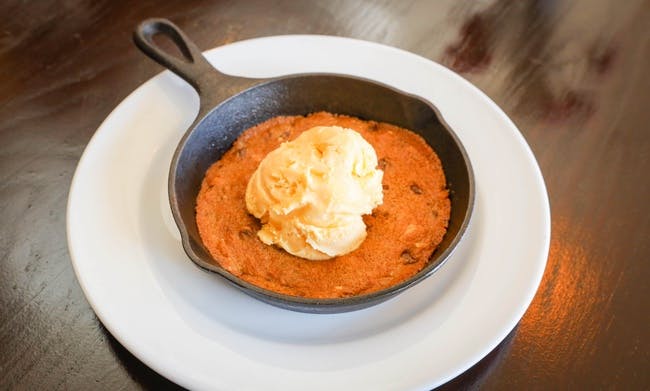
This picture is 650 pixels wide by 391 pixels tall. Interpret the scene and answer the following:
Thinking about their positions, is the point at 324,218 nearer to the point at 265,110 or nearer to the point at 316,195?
the point at 316,195

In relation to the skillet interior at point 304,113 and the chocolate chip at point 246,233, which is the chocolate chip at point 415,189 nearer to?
the skillet interior at point 304,113

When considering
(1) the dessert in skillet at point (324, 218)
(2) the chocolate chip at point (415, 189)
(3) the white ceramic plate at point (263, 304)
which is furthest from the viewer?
(2) the chocolate chip at point (415, 189)

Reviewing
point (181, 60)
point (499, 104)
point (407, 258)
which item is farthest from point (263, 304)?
point (499, 104)

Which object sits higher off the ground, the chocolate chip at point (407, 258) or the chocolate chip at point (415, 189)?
the chocolate chip at point (415, 189)

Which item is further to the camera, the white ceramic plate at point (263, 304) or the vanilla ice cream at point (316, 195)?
the vanilla ice cream at point (316, 195)

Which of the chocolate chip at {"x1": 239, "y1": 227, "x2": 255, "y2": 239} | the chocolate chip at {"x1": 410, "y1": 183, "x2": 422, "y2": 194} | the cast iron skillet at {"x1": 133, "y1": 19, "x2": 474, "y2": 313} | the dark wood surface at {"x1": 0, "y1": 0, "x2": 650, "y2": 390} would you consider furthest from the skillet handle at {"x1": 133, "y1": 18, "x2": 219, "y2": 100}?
Answer: the chocolate chip at {"x1": 410, "y1": 183, "x2": 422, "y2": 194}

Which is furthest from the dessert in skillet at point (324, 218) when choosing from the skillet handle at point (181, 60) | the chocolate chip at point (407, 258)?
the skillet handle at point (181, 60)

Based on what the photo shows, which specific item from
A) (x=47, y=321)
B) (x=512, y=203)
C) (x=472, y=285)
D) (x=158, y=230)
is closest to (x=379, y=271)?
(x=472, y=285)

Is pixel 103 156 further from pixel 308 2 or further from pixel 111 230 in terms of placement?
pixel 308 2
